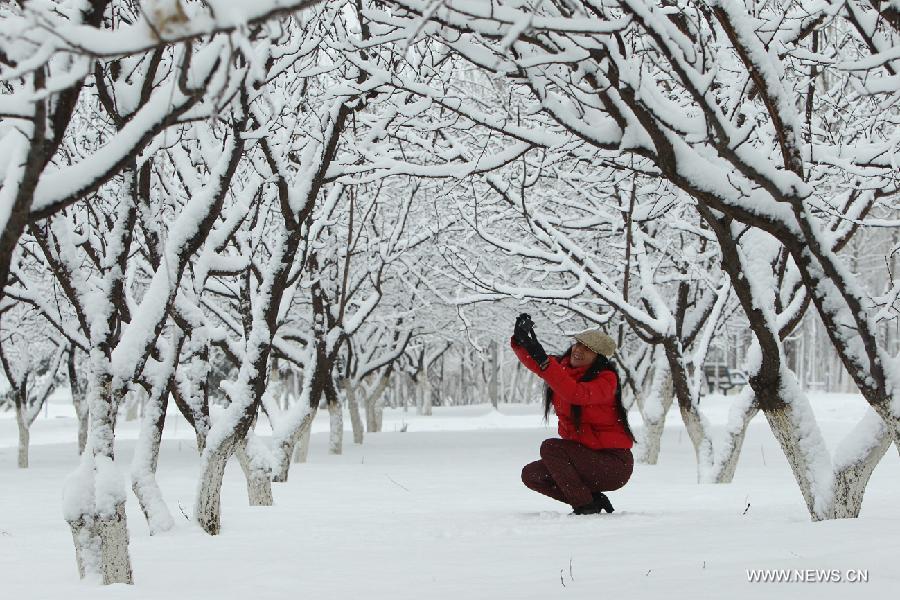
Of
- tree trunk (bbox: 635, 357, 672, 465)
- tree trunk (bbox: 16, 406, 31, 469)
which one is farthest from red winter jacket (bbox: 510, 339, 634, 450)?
tree trunk (bbox: 16, 406, 31, 469)

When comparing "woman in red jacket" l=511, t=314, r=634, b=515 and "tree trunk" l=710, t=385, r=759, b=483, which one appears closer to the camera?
"woman in red jacket" l=511, t=314, r=634, b=515

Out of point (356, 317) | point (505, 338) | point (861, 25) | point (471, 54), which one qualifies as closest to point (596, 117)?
point (471, 54)

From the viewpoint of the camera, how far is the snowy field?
3.68 metres

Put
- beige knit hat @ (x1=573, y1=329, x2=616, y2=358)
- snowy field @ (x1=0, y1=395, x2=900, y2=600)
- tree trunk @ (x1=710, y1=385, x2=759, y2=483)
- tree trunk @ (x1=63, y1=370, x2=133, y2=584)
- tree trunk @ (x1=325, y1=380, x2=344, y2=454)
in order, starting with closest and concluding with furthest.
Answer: snowy field @ (x1=0, y1=395, x2=900, y2=600) < tree trunk @ (x1=63, y1=370, x2=133, y2=584) < beige knit hat @ (x1=573, y1=329, x2=616, y2=358) < tree trunk @ (x1=710, y1=385, x2=759, y2=483) < tree trunk @ (x1=325, y1=380, x2=344, y2=454)

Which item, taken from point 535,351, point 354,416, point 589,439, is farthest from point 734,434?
point 354,416

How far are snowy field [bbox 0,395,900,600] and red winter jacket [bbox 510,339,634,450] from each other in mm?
513

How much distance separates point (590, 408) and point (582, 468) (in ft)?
1.29

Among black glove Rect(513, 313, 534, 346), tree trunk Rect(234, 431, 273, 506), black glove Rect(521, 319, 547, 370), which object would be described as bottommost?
tree trunk Rect(234, 431, 273, 506)

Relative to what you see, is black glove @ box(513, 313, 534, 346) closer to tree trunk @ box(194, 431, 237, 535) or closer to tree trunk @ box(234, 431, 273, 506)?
tree trunk @ box(194, 431, 237, 535)

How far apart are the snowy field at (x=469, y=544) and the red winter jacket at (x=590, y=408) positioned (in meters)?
0.51

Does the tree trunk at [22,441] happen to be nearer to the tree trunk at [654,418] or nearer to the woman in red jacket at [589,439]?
the tree trunk at [654,418]

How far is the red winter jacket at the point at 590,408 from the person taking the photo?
19.3ft

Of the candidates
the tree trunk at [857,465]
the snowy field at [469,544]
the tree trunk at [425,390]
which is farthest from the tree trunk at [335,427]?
the tree trunk at [425,390]

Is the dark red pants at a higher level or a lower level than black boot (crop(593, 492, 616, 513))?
higher
